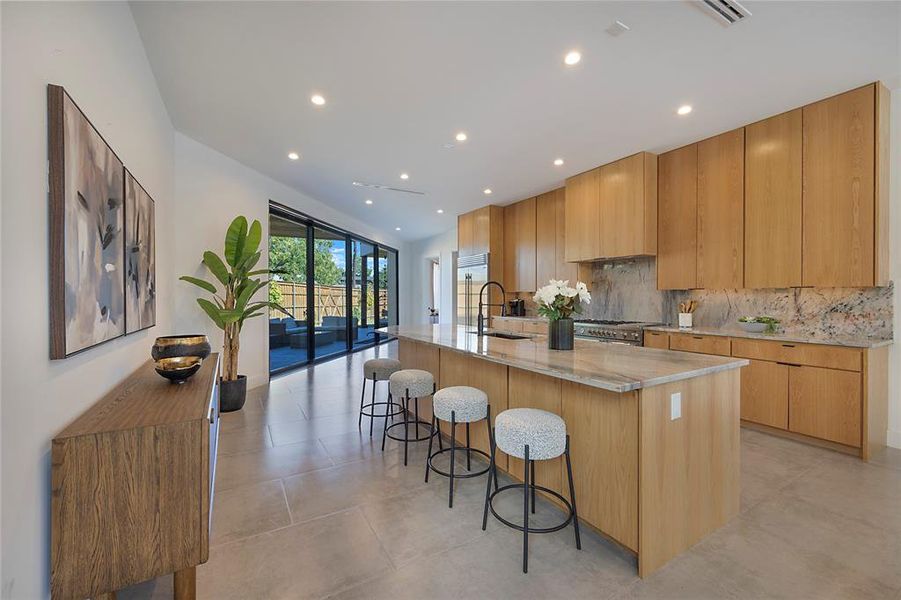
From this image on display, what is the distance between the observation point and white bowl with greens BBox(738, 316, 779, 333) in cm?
360

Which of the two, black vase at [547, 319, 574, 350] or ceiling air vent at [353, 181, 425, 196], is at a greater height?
ceiling air vent at [353, 181, 425, 196]

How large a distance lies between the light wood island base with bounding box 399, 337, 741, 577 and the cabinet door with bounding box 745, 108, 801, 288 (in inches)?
85.3

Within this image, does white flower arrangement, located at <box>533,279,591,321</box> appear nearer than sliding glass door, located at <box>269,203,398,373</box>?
Yes

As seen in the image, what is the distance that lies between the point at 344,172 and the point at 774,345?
200 inches

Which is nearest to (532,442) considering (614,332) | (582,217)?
(614,332)

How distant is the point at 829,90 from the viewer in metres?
3.08

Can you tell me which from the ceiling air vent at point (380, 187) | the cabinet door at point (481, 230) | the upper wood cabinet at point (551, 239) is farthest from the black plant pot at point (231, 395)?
the cabinet door at point (481, 230)

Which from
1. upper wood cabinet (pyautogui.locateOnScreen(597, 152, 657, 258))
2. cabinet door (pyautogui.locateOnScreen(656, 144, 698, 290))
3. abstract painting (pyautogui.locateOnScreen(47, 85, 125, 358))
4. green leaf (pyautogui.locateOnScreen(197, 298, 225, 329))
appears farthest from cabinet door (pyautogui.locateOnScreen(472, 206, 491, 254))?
abstract painting (pyautogui.locateOnScreen(47, 85, 125, 358))

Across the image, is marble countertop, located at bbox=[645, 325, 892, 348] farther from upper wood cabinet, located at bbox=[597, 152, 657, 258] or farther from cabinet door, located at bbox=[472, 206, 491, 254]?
cabinet door, located at bbox=[472, 206, 491, 254]

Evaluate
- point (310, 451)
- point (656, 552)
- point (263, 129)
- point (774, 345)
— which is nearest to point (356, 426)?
point (310, 451)

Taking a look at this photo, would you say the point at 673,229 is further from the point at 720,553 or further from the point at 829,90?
the point at 720,553

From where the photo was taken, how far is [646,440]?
5.67 ft

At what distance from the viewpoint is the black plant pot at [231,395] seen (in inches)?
163

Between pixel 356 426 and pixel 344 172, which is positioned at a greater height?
pixel 344 172
